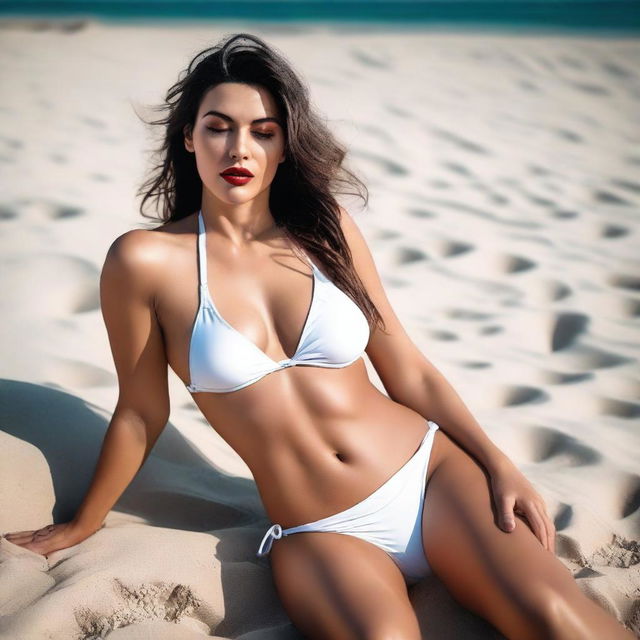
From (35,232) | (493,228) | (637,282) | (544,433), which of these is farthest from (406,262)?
(35,232)

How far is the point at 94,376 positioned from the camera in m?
3.02

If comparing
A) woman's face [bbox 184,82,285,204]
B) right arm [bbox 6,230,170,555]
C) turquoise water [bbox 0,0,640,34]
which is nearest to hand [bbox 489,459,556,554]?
right arm [bbox 6,230,170,555]

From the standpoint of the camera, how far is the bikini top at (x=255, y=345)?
193cm

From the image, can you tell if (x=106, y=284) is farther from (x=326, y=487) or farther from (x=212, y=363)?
(x=326, y=487)

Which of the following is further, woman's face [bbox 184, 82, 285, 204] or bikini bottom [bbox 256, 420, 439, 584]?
woman's face [bbox 184, 82, 285, 204]

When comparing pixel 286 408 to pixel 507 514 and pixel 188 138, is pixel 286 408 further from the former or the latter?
pixel 188 138

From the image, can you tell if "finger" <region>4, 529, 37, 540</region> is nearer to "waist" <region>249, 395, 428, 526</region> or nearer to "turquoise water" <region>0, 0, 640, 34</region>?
"waist" <region>249, 395, 428, 526</region>

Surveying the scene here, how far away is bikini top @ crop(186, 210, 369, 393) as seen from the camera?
1927mm

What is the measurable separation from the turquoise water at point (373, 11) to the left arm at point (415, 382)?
18364 mm

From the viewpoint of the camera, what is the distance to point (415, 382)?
224cm

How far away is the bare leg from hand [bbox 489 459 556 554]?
2 centimetres

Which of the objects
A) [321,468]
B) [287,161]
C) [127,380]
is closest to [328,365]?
[321,468]

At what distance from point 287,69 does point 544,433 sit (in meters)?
1.55

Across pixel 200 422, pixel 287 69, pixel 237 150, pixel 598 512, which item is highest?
pixel 287 69
